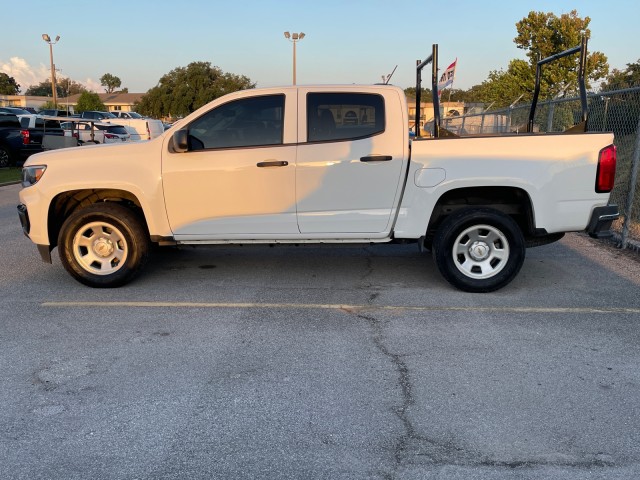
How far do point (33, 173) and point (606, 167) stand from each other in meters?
5.61

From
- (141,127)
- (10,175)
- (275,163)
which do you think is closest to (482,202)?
(275,163)

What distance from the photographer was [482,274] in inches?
224

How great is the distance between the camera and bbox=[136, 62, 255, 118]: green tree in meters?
60.5

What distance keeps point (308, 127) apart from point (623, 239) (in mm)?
4703

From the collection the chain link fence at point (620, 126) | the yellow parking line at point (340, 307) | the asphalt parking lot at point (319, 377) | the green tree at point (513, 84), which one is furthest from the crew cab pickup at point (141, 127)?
the yellow parking line at point (340, 307)

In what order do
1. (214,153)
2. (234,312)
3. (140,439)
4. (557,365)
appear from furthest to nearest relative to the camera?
(214,153), (234,312), (557,365), (140,439)

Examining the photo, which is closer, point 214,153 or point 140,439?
point 140,439

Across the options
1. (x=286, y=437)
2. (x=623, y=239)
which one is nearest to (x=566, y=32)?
(x=623, y=239)

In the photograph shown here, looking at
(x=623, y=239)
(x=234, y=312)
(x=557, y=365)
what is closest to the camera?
(x=557, y=365)

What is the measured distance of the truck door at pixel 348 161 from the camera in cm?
550

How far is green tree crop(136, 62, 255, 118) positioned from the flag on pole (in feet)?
184

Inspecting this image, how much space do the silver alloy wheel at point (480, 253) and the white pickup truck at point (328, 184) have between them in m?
0.01

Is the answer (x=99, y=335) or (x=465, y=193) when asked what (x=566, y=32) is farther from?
(x=99, y=335)

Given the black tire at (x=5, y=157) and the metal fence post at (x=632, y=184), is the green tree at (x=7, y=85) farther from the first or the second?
the metal fence post at (x=632, y=184)
